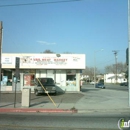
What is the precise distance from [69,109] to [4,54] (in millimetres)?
17972

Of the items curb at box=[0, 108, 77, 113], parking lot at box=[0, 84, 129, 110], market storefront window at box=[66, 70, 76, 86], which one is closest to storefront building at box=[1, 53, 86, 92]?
market storefront window at box=[66, 70, 76, 86]

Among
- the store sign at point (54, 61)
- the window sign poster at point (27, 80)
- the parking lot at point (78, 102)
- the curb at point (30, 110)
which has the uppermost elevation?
the store sign at point (54, 61)

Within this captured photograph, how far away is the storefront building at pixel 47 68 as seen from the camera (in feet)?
97.8

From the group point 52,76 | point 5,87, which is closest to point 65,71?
point 52,76

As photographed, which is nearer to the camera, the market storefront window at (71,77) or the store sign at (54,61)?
the store sign at (54,61)

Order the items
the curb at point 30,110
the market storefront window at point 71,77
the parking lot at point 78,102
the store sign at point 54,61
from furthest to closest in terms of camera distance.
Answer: the market storefront window at point 71,77, the store sign at point 54,61, the parking lot at point 78,102, the curb at point 30,110

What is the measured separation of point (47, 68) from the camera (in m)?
29.8

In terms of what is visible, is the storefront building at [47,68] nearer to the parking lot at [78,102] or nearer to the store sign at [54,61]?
the store sign at [54,61]

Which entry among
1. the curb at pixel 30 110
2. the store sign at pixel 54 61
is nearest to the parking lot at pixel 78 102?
the curb at pixel 30 110

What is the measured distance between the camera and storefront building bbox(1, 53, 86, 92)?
2980 centimetres

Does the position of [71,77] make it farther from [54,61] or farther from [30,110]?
[30,110]

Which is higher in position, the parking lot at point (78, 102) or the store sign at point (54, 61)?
the store sign at point (54, 61)

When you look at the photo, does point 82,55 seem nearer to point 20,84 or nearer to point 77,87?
point 77,87

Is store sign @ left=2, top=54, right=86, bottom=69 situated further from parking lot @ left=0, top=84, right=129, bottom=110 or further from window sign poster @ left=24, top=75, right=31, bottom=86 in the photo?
parking lot @ left=0, top=84, right=129, bottom=110
